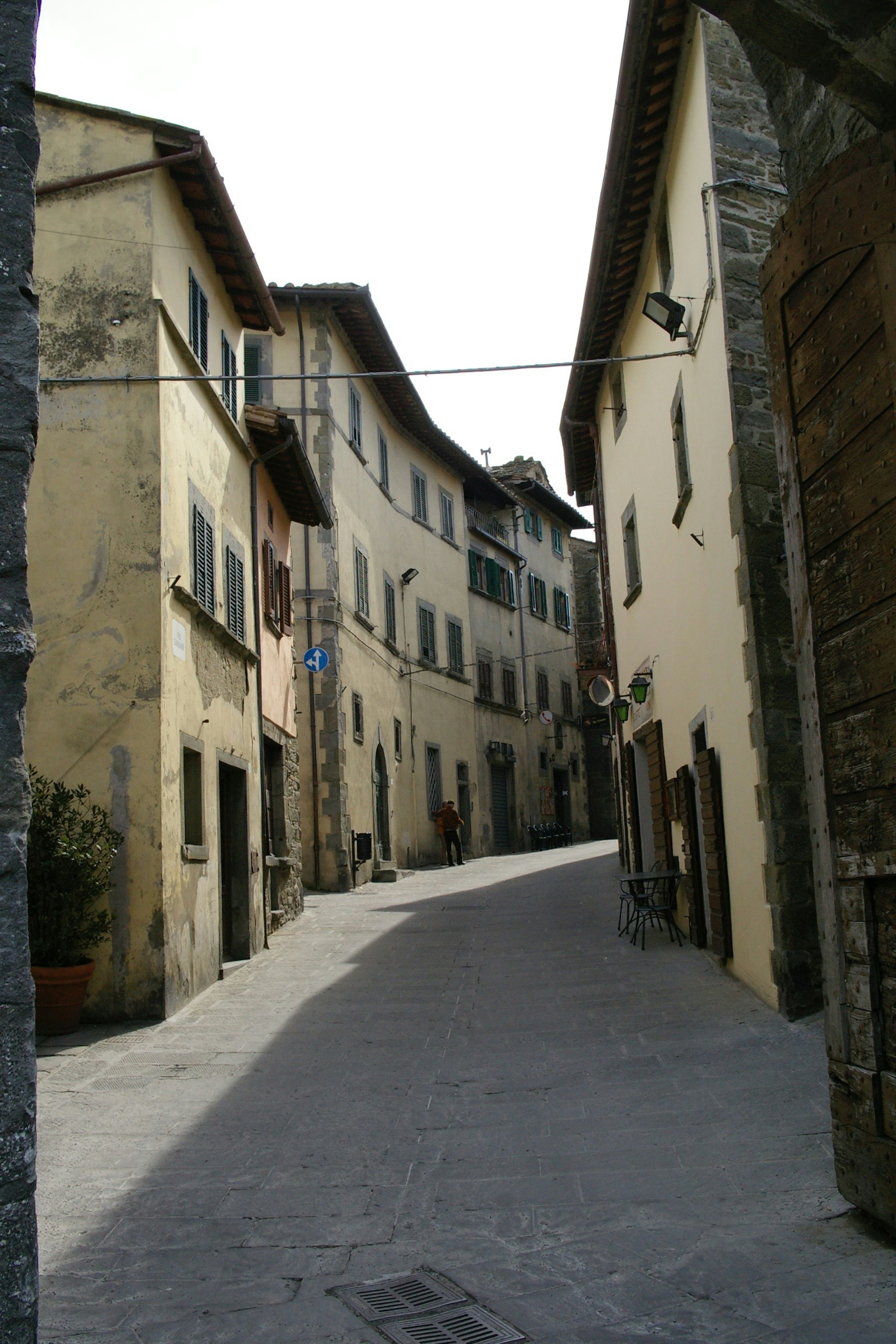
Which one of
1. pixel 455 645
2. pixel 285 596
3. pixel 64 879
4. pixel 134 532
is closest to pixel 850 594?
pixel 64 879

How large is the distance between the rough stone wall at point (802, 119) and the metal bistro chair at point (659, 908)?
791 cm

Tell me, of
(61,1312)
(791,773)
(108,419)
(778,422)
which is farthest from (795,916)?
(108,419)

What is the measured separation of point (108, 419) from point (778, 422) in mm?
6206

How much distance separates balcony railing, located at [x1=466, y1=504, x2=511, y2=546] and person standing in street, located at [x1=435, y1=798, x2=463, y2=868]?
9.18 meters

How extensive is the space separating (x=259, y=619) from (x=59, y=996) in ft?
20.5

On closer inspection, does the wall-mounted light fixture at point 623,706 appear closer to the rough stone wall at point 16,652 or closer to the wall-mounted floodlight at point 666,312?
the wall-mounted floodlight at point 666,312

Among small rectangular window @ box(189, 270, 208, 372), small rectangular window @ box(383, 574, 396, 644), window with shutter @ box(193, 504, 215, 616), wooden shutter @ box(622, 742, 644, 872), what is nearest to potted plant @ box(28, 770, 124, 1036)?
window with shutter @ box(193, 504, 215, 616)

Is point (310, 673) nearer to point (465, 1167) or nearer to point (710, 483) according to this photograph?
point (710, 483)

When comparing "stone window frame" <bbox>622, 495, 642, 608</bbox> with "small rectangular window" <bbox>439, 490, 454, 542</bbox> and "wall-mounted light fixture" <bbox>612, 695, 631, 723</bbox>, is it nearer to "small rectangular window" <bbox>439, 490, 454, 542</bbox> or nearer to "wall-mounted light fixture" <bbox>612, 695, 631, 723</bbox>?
"wall-mounted light fixture" <bbox>612, 695, 631, 723</bbox>

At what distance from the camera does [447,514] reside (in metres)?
29.5

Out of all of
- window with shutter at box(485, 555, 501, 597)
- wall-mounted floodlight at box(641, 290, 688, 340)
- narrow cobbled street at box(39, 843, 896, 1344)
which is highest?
window with shutter at box(485, 555, 501, 597)

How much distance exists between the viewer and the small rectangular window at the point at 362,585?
71.0 feet

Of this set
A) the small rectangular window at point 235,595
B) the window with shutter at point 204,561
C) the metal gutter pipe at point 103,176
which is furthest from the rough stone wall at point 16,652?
the small rectangular window at point 235,595

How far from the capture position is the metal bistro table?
1165 cm
